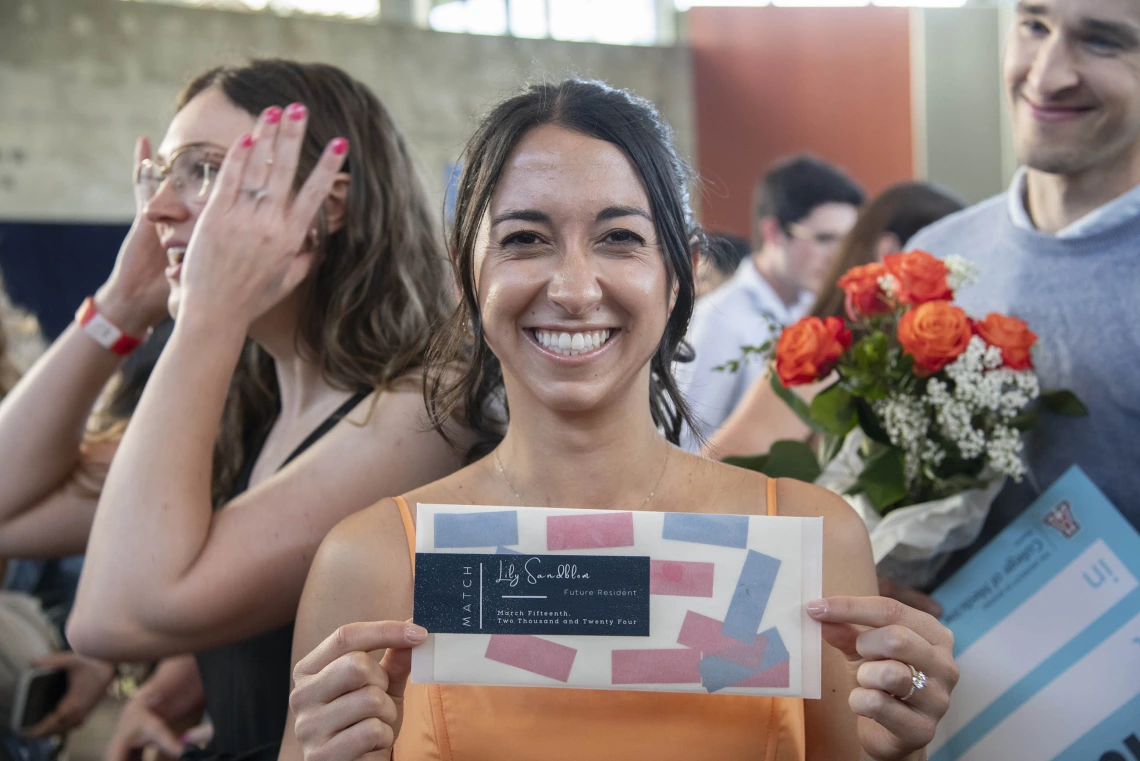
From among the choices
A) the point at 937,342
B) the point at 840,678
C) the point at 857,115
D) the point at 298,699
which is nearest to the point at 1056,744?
the point at 840,678

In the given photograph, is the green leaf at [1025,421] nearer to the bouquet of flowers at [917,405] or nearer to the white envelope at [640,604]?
the bouquet of flowers at [917,405]

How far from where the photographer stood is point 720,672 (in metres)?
1.25

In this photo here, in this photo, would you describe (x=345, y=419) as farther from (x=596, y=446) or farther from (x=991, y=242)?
(x=991, y=242)

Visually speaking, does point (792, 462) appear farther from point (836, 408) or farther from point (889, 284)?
point (889, 284)

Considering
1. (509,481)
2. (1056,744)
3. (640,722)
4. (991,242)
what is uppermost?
(991,242)

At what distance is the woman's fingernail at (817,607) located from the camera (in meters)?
1.23

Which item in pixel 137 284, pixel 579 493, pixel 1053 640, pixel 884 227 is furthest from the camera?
pixel 884 227

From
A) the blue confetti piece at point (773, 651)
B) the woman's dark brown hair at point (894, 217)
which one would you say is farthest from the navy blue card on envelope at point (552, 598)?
the woman's dark brown hair at point (894, 217)

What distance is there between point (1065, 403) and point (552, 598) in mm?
1069

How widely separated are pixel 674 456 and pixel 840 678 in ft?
1.23

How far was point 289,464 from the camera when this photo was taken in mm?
1821

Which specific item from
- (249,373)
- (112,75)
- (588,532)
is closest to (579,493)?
(588,532)

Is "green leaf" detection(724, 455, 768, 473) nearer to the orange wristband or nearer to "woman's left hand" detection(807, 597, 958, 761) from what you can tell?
"woman's left hand" detection(807, 597, 958, 761)

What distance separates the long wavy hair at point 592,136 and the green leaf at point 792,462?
0.26 metres
